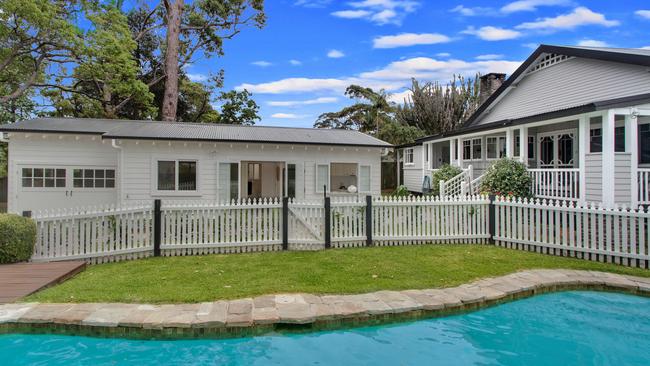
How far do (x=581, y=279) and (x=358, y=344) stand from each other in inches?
167

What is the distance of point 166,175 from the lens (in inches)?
484

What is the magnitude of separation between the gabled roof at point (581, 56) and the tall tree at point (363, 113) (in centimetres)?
1365

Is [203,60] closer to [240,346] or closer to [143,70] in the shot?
[143,70]

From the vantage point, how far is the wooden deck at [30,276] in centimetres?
512

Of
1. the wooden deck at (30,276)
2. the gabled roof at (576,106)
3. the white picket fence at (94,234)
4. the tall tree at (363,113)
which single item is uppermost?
the tall tree at (363,113)

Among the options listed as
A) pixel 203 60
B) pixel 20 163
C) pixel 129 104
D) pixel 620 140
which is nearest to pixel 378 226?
pixel 620 140

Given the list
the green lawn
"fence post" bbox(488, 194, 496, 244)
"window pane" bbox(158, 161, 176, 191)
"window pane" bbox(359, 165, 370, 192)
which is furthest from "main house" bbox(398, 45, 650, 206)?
"window pane" bbox(158, 161, 176, 191)

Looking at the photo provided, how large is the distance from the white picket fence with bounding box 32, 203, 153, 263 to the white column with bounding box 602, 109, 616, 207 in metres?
10.8

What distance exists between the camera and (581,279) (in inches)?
235

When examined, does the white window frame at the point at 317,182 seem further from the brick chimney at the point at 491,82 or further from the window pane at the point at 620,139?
the brick chimney at the point at 491,82

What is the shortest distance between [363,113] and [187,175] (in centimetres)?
2372

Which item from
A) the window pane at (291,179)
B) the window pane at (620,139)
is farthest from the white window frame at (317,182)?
the window pane at (620,139)

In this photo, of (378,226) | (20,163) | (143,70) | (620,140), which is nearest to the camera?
(378,226)

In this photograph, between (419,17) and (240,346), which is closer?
(240,346)
